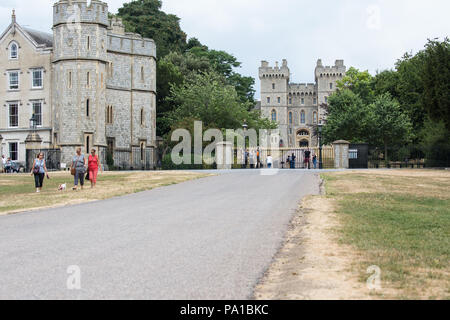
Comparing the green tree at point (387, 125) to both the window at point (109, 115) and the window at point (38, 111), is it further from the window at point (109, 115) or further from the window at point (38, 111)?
the window at point (38, 111)

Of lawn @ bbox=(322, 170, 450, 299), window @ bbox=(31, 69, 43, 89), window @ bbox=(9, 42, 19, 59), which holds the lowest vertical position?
lawn @ bbox=(322, 170, 450, 299)

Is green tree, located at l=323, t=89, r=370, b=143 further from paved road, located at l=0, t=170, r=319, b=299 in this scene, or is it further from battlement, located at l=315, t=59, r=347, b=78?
battlement, located at l=315, t=59, r=347, b=78

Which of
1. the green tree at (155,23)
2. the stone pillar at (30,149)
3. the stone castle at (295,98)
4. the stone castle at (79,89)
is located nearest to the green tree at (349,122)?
the stone castle at (79,89)

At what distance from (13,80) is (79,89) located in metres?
9.66

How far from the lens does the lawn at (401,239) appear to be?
643 centimetres

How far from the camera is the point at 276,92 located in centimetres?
12631

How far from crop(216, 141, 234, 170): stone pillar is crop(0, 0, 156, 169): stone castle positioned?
1038 cm

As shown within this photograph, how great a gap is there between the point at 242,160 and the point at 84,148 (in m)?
13.3

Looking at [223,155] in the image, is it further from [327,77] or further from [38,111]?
[327,77]

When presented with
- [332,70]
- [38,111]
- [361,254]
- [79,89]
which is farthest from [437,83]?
[332,70]

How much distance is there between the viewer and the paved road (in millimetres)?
6410

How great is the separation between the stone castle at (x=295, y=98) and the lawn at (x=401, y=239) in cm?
10866

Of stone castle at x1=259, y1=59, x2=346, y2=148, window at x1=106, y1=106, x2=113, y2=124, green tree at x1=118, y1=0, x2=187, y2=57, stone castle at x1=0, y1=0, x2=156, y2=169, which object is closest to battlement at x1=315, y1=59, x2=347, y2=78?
stone castle at x1=259, y1=59, x2=346, y2=148
